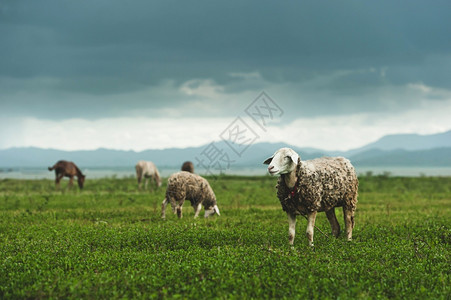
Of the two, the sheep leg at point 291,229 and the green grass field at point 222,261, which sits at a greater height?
the sheep leg at point 291,229

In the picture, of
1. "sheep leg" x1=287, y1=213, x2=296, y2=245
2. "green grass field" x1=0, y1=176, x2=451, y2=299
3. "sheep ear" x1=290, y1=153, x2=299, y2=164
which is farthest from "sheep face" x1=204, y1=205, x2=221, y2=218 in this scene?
"sheep ear" x1=290, y1=153, x2=299, y2=164

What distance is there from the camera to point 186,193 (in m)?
18.2

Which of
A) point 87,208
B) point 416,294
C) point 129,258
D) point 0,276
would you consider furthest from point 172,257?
point 87,208

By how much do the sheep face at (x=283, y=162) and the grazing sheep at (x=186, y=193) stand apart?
7991 millimetres

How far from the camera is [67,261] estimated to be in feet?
31.5

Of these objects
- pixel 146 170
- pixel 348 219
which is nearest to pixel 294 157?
pixel 348 219

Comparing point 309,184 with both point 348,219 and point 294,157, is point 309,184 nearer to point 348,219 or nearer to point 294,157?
point 294,157

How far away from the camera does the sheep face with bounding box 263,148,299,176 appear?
10.4 metres

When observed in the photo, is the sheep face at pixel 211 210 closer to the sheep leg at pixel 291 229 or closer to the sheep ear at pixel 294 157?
the sheep leg at pixel 291 229

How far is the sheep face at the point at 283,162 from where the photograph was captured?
10398 mm

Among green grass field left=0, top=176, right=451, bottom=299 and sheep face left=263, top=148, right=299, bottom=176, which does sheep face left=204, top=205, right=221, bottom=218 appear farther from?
sheep face left=263, top=148, right=299, bottom=176

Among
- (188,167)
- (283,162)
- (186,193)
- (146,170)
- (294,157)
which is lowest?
(186,193)

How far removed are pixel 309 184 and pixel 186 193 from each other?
809 cm

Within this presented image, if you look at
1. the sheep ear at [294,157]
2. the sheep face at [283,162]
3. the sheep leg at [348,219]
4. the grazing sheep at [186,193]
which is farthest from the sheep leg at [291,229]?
the grazing sheep at [186,193]
